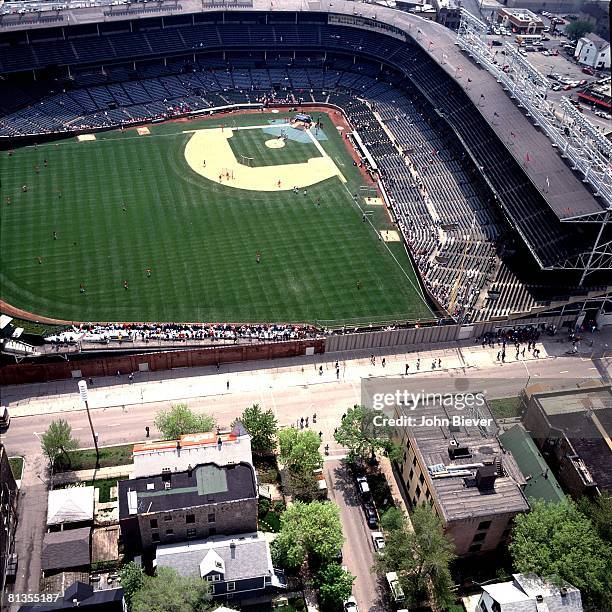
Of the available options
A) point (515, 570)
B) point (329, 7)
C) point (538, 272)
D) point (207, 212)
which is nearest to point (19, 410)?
point (207, 212)

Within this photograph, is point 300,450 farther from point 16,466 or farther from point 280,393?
point 16,466

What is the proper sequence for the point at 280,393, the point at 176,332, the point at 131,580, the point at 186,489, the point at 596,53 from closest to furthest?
the point at 131,580
the point at 186,489
the point at 280,393
the point at 176,332
the point at 596,53

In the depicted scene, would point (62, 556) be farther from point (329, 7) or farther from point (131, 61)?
point (329, 7)

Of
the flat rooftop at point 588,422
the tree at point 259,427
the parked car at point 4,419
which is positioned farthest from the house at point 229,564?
the flat rooftop at point 588,422

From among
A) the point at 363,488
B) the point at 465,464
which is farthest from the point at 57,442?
the point at 465,464

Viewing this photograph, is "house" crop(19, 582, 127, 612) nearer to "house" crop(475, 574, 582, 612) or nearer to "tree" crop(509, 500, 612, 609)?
"house" crop(475, 574, 582, 612)

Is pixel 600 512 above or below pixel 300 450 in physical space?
below
